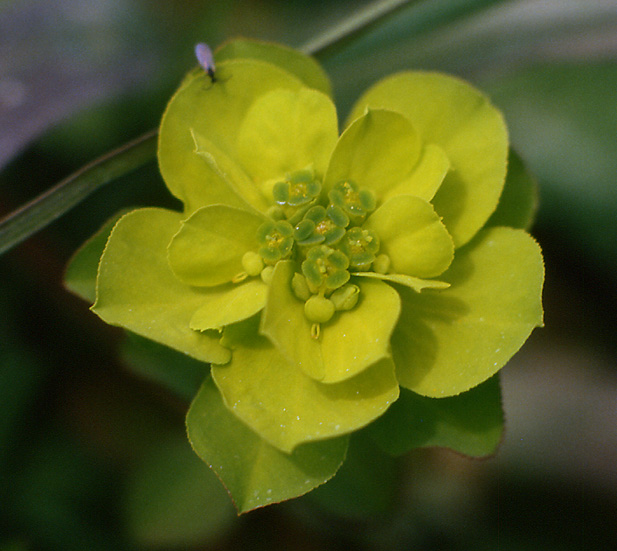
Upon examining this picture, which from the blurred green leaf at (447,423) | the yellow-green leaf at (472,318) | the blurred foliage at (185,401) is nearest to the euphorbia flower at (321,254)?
the yellow-green leaf at (472,318)

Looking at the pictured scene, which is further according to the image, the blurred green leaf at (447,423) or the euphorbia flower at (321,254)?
the blurred green leaf at (447,423)

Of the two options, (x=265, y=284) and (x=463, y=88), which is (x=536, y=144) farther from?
(x=265, y=284)

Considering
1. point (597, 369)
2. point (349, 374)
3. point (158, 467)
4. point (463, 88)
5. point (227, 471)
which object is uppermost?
point (463, 88)

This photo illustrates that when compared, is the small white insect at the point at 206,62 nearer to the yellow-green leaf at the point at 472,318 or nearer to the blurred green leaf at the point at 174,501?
the yellow-green leaf at the point at 472,318

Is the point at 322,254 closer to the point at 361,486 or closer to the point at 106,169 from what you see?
the point at 106,169

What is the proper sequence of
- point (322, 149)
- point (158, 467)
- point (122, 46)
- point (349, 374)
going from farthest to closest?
point (122, 46), point (158, 467), point (322, 149), point (349, 374)

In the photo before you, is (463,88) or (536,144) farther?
(536,144)

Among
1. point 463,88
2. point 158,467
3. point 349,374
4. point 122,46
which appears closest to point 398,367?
point 349,374
